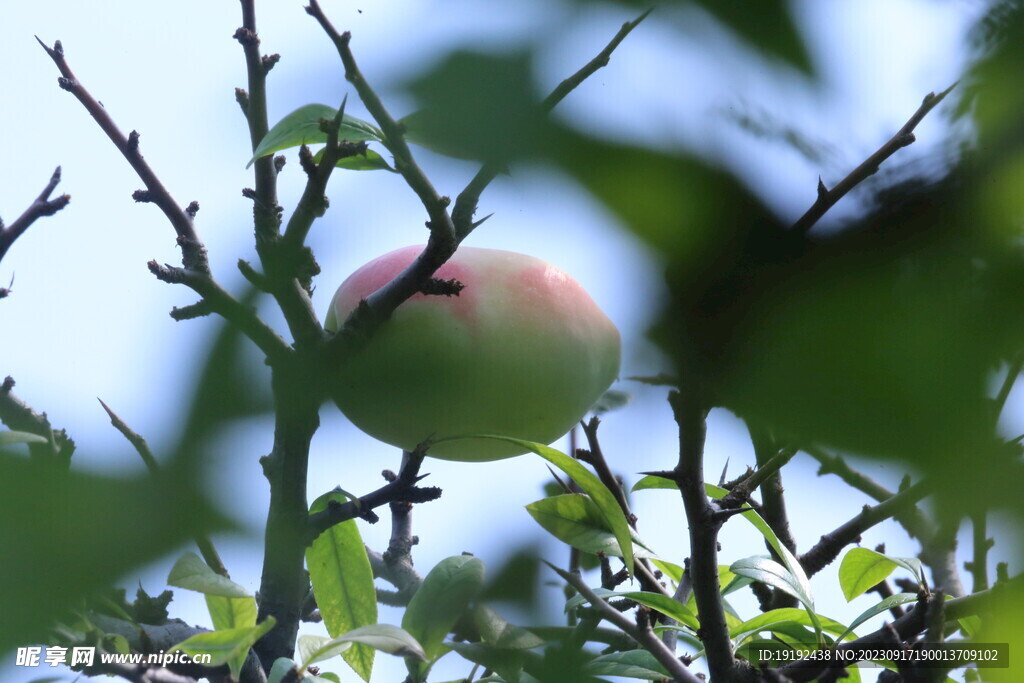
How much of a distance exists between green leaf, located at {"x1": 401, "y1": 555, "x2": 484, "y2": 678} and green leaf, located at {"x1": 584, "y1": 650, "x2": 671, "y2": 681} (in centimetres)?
13

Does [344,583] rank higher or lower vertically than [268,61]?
lower

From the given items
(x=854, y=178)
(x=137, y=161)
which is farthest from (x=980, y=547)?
(x=137, y=161)

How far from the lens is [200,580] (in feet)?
1.56

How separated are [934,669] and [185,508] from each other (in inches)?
18.1

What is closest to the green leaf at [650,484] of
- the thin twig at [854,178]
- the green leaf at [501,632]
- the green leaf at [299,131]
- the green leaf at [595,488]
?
the green leaf at [595,488]

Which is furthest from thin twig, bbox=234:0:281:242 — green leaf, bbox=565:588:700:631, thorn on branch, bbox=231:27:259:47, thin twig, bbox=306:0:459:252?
green leaf, bbox=565:588:700:631

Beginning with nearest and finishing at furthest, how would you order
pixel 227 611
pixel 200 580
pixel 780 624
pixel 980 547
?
pixel 980 547
pixel 200 580
pixel 227 611
pixel 780 624

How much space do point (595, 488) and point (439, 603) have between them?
0.13 meters

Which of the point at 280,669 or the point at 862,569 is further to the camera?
the point at 862,569

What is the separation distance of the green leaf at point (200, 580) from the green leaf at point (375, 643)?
0.06 metres

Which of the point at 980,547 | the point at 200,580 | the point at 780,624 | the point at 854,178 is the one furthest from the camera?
the point at 780,624

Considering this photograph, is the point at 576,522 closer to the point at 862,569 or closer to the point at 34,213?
the point at 862,569

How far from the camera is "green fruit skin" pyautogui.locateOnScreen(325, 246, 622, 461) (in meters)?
0.57

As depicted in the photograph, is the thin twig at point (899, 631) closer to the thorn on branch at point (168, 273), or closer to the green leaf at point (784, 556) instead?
the green leaf at point (784, 556)
